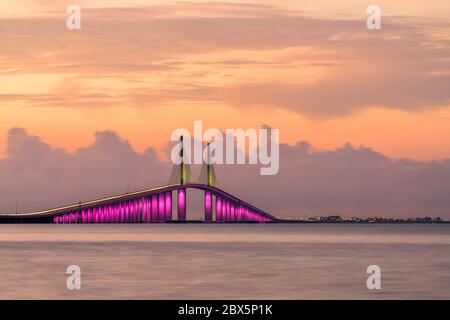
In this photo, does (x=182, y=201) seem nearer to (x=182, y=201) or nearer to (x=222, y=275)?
(x=182, y=201)

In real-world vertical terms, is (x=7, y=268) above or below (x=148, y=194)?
below

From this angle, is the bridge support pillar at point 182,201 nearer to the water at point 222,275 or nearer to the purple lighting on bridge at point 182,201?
the purple lighting on bridge at point 182,201

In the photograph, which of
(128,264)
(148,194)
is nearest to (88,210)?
(148,194)

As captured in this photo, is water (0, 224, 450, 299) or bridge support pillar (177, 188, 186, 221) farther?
bridge support pillar (177, 188, 186, 221)

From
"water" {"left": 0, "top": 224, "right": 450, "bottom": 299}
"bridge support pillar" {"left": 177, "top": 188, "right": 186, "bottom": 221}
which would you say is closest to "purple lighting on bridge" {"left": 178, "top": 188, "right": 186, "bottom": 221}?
"bridge support pillar" {"left": 177, "top": 188, "right": 186, "bottom": 221}

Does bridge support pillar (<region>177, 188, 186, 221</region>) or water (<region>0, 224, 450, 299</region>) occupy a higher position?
bridge support pillar (<region>177, 188, 186, 221</region>)

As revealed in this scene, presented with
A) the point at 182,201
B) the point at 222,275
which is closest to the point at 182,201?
the point at 182,201

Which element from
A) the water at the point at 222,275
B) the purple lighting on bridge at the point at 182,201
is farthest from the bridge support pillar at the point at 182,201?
the water at the point at 222,275

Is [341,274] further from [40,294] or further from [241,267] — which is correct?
[40,294]

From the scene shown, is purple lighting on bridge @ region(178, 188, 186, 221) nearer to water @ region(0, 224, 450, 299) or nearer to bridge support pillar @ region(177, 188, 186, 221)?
bridge support pillar @ region(177, 188, 186, 221)

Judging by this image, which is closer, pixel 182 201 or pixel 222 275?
pixel 222 275

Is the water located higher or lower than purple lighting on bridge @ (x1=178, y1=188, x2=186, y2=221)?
lower
